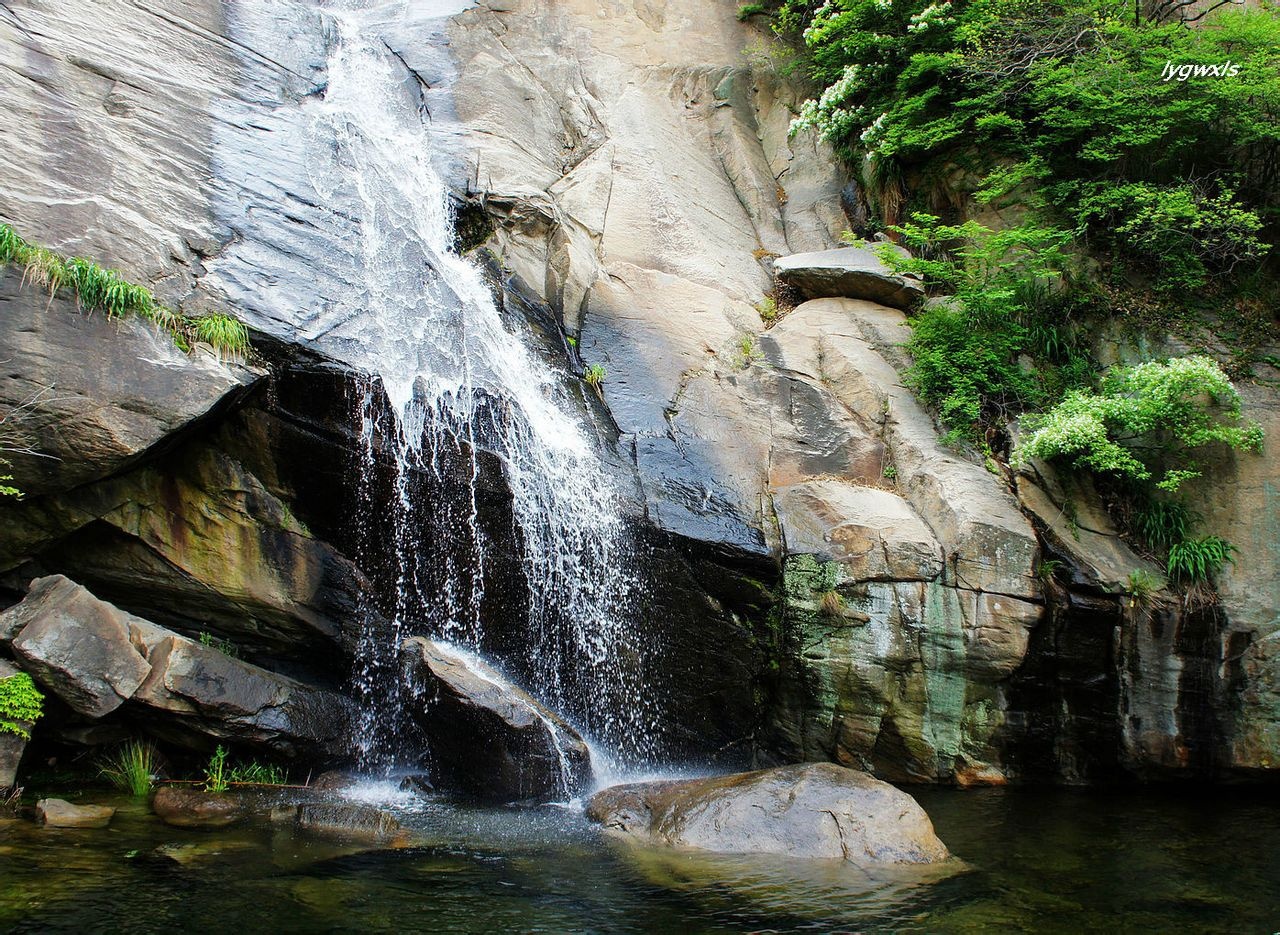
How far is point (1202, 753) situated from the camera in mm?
8906

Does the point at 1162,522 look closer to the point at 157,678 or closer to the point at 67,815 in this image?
the point at 157,678

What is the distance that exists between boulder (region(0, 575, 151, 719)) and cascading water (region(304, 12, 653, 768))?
223 cm

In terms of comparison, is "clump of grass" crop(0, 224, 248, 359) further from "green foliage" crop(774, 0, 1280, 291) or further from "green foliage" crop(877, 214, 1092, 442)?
"green foliage" crop(774, 0, 1280, 291)

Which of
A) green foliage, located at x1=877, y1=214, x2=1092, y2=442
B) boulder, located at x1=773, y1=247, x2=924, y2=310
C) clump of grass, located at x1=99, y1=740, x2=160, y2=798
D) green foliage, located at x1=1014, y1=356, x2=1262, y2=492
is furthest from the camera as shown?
boulder, located at x1=773, y1=247, x2=924, y2=310

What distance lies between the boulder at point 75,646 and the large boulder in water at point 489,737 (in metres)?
2.40

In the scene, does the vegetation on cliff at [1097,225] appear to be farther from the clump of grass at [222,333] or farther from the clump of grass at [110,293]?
the clump of grass at [110,293]

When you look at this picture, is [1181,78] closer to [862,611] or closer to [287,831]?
[862,611]

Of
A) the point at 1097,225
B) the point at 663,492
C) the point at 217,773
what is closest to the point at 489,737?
the point at 217,773

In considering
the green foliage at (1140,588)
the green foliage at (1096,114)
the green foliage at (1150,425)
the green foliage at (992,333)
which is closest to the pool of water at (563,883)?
the green foliage at (1140,588)

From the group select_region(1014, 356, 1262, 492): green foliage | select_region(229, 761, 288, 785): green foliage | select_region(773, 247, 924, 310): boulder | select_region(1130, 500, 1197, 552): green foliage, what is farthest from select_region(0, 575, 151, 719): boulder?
select_region(1130, 500, 1197, 552): green foliage

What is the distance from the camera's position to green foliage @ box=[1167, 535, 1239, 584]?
365 inches

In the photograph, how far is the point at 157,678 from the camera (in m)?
7.10

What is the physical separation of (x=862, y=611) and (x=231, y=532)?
674 centimetres

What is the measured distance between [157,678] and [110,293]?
348cm
